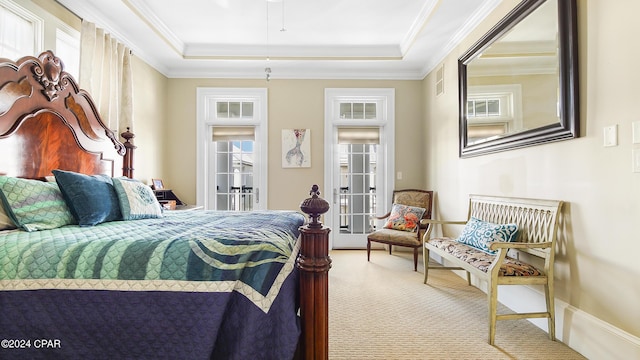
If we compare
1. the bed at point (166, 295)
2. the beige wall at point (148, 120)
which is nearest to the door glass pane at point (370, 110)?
the beige wall at point (148, 120)

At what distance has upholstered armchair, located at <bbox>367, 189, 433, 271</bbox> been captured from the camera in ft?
12.7

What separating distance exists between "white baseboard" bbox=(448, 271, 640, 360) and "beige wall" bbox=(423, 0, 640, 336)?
1.8 inches

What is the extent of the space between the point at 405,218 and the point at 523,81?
7.20ft

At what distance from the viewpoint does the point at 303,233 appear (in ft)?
4.34

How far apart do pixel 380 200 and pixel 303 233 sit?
370 centimetres

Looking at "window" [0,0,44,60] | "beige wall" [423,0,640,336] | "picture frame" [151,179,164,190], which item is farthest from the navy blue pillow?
"beige wall" [423,0,640,336]

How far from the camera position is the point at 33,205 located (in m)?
1.84

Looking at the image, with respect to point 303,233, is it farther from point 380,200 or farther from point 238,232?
point 380,200

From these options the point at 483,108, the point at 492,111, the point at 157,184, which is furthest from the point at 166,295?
the point at 157,184

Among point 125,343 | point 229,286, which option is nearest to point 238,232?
point 229,286

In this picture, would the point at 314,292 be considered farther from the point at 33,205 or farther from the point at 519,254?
the point at 519,254

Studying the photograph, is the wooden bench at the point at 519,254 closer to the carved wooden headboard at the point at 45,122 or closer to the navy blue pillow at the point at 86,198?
the navy blue pillow at the point at 86,198

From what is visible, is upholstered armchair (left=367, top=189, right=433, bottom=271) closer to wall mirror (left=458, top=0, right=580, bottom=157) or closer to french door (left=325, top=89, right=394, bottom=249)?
french door (left=325, top=89, right=394, bottom=249)

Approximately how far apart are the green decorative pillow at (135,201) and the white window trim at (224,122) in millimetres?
2137
